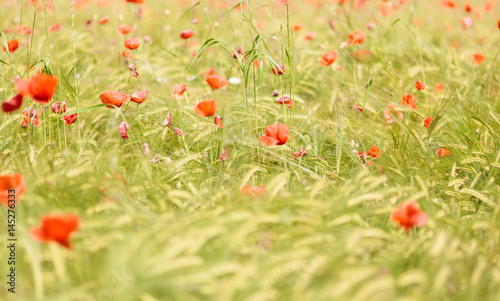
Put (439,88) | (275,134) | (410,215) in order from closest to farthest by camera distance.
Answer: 1. (410,215)
2. (275,134)
3. (439,88)

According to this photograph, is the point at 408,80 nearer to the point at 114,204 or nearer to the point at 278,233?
the point at 278,233

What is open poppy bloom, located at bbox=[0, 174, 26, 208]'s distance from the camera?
3.59 feet

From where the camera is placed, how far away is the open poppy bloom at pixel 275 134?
4.69 feet

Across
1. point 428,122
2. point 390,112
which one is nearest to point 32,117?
point 390,112

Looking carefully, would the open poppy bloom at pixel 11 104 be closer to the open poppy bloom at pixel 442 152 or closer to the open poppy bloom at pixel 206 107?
the open poppy bloom at pixel 206 107

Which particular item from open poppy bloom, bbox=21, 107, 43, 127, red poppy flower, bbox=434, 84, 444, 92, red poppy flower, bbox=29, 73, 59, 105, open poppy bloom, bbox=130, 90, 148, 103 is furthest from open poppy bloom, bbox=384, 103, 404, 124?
open poppy bloom, bbox=21, 107, 43, 127

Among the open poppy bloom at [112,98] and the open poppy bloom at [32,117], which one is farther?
the open poppy bloom at [32,117]

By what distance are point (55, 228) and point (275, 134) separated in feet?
2.30

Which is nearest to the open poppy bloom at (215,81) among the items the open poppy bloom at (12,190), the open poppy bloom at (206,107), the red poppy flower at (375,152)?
the open poppy bloom at (206,107)

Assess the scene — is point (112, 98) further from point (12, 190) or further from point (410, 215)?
point (410, 215)

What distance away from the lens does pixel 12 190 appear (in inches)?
44.3

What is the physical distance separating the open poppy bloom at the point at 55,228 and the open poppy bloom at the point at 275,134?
0.63 meters

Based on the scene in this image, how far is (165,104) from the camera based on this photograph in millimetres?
1941

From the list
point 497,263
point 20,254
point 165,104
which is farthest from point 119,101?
point 497,263
